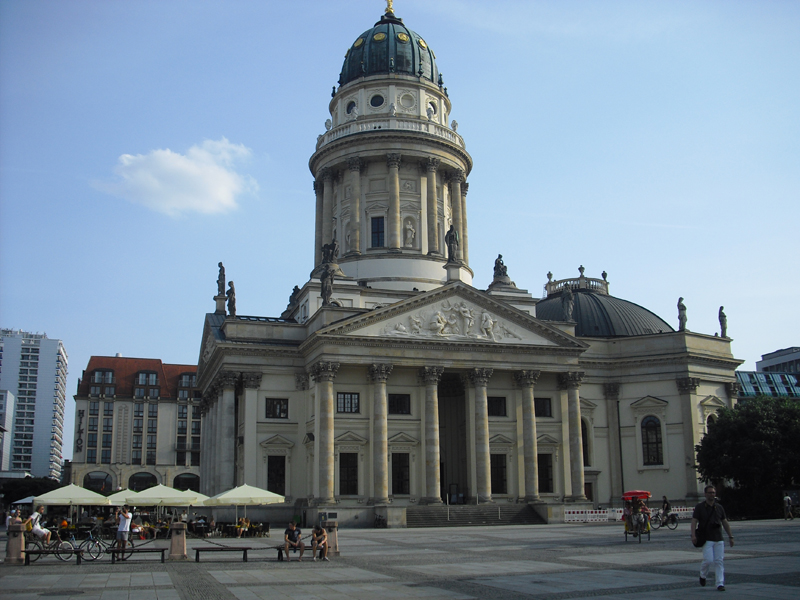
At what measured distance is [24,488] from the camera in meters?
99.1

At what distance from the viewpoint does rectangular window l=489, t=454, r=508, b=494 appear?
56875 mm

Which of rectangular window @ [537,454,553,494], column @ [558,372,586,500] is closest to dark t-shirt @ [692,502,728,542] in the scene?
column @ [558,372,586,500]

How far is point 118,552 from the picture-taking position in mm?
26766

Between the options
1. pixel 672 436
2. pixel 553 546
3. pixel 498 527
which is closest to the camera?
pixel 553 546

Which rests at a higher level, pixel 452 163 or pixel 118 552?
pixel 452 163

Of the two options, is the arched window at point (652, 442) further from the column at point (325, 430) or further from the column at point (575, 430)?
the column at point (325, 430)

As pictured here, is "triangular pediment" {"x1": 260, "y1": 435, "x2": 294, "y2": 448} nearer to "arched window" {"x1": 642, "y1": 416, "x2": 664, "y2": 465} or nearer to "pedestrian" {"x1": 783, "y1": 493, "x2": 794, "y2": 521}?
"arched window" {"x1": 642, "y1": 416, "x2": 664, "y2": 465}

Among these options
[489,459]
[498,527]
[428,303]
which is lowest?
[498,527]

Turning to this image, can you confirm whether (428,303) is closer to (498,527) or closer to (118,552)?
(498,527)

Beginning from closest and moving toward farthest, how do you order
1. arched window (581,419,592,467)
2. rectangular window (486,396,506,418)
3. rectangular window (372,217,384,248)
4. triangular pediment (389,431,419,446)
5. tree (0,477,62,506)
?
triangular pediment (389,431,419,446), rectangular window (486,396,506,418), arched window (581,419,592,467), rectangular window (372,217,384,248), tree (0,477,62,506)

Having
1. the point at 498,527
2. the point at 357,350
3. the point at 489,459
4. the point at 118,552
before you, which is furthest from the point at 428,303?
the point at 118,552

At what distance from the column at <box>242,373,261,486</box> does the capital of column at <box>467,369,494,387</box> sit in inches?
568

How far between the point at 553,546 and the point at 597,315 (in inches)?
1543

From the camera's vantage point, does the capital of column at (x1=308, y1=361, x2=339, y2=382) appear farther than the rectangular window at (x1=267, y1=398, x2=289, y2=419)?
No
